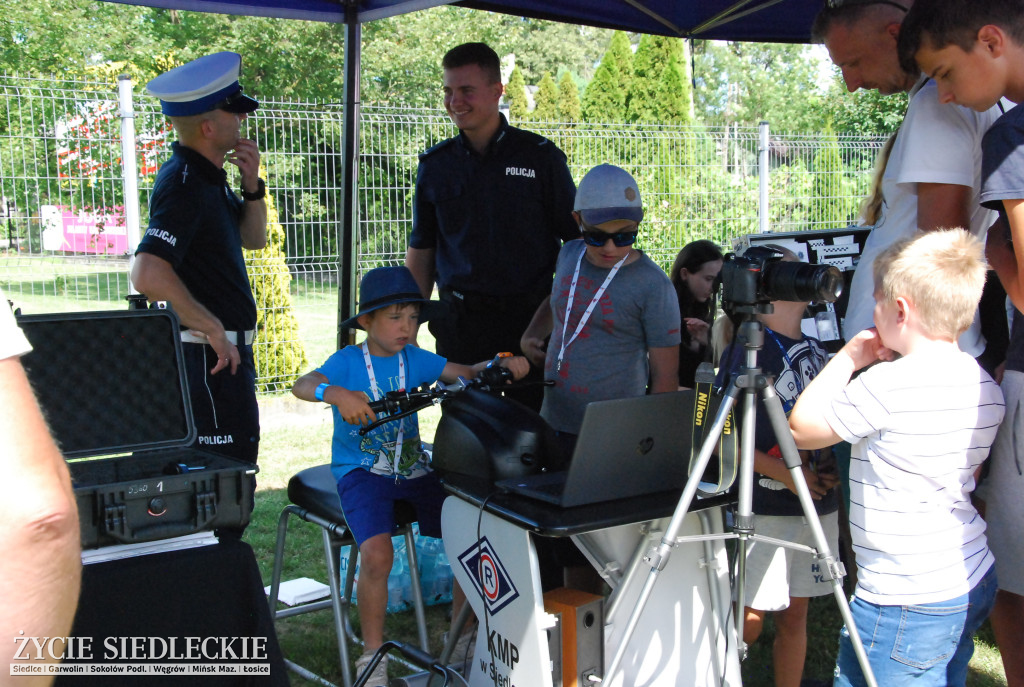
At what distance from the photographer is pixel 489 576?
7.40ft

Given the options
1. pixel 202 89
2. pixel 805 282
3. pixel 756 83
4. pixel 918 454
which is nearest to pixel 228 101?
pixel 202 89

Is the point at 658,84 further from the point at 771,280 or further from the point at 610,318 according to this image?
the point at 771,280

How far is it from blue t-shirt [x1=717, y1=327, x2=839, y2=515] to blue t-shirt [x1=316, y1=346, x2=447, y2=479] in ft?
3.57

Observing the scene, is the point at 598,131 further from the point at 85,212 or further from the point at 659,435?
the point at 659,435

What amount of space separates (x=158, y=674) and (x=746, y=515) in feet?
4.27

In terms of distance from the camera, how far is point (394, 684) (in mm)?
2654

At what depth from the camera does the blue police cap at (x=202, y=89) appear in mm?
3113

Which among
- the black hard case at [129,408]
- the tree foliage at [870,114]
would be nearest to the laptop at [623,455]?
the black hard case at [129,408]

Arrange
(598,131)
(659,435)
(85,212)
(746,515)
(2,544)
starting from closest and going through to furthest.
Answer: (2,544) → (746,515) → (659,435) → (85,212) → (598,131)

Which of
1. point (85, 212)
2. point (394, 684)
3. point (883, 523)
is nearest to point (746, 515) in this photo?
point (883, 523)

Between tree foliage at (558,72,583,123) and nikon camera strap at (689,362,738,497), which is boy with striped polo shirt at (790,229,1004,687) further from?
tree foliage at (558,72,583,123)

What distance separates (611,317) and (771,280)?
1063 millimetres

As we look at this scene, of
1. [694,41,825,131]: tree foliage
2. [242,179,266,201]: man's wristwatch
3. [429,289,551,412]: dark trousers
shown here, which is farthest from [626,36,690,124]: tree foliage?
[242,179,266,201]: man's wristwatch

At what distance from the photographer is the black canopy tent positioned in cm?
374
